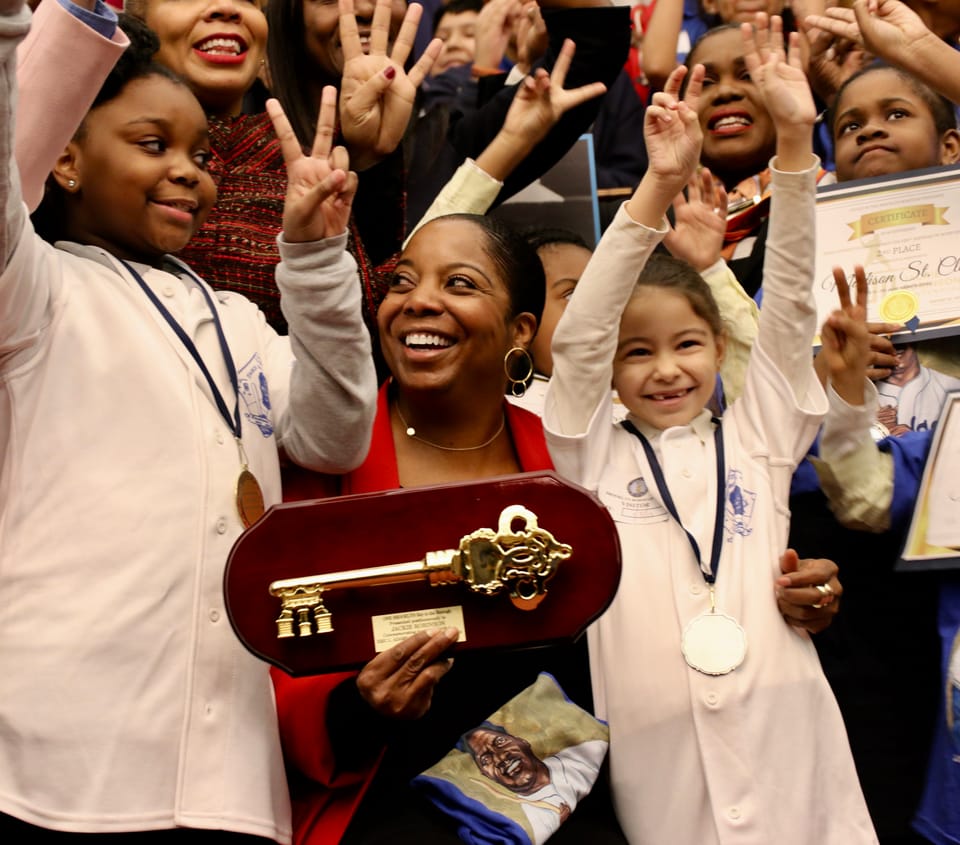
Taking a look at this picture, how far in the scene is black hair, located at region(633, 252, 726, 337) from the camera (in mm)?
2678

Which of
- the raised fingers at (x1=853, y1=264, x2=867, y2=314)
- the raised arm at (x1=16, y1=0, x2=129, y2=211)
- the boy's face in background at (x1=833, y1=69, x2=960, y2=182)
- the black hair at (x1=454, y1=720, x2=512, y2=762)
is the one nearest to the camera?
the raised arm at (x1=16, y1=0, x2=129, y2=211)

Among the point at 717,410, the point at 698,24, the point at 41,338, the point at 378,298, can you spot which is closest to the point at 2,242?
the point at 41,338

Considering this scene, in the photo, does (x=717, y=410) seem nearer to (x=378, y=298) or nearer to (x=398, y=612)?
(x=378, y=298)

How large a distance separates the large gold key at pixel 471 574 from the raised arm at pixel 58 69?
2.50 feet

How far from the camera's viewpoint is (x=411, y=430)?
110 inches

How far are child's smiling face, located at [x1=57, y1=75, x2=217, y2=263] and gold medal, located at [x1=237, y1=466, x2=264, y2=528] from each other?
46 cm

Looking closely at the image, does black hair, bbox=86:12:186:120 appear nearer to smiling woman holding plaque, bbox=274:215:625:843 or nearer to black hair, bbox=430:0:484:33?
smiling woman holding plaque, bbox=274:215:625:843

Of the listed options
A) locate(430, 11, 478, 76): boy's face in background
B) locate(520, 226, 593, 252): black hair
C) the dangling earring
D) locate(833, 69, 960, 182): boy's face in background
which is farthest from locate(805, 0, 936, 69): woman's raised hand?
locate(430, 11, 478, 76): boy's face in background

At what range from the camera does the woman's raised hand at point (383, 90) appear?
2951mm

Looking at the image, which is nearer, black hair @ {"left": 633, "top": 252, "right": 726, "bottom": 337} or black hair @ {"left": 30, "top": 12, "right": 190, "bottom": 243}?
black hair @ {"left": 30, "top": 12, "right": 190, "bottom": 243}

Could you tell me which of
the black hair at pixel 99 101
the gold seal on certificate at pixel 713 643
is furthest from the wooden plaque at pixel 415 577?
the black hair at pixel 99 101

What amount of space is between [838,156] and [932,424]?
850 millimetres

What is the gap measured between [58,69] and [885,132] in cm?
213

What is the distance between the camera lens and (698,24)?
4980 mm
